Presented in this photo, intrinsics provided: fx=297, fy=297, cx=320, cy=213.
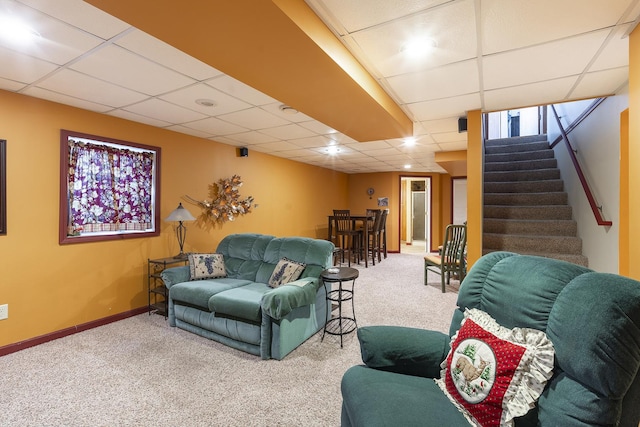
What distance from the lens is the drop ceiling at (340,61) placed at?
5.08 feet

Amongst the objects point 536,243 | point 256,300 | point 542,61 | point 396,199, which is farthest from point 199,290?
point 396,199

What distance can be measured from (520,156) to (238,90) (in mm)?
4787

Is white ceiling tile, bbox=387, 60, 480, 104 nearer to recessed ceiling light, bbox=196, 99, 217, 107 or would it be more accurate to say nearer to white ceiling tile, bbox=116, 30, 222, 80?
white ceiling tile, bbox=116, 30, 222, 80

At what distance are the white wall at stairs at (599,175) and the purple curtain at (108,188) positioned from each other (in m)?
4.85

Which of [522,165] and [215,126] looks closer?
[215,126]

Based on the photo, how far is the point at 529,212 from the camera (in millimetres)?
4086

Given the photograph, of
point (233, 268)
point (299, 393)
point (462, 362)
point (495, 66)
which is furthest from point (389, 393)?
point (233, 268)

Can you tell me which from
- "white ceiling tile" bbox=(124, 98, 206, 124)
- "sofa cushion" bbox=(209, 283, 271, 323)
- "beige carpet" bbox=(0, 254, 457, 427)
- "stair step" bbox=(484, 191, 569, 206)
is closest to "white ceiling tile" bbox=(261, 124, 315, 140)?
"white ceiling tile" bbox=(124, 98, 206, 124)

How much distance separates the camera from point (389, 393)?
1.30m

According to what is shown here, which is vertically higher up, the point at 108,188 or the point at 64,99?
the point at 64,99

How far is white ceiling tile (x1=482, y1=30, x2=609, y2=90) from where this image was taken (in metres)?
1.88

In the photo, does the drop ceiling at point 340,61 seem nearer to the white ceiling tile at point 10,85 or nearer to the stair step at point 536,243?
the white ceiling tile at point 10,85

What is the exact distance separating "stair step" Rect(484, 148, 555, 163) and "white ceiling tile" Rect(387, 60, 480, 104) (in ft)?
10.0

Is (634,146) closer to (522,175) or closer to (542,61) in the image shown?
(542,61)
